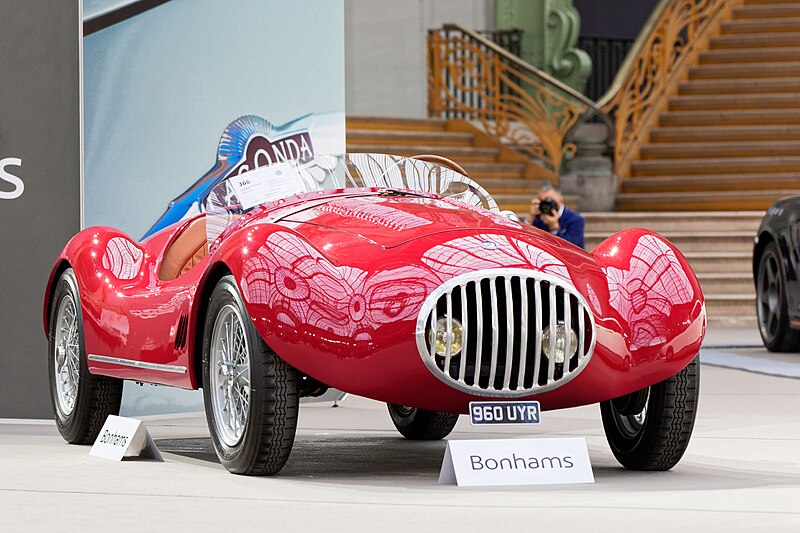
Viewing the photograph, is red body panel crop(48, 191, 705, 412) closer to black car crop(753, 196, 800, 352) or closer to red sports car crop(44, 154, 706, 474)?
red sports car crop(44, 154, 706, 474)

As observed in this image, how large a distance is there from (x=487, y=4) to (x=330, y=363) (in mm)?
19976

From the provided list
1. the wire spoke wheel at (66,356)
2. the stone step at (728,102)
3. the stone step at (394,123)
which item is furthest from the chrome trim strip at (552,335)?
the stone step at (728,102)

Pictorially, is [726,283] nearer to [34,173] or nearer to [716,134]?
[716,134]

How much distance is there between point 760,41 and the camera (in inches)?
945

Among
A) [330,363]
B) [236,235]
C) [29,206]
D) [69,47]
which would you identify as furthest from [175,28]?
[330,363]

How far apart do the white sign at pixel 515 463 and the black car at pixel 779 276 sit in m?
7.46

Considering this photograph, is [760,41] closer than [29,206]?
No

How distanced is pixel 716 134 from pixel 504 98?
291 cm

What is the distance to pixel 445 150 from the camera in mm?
21812

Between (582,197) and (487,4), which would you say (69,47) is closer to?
(582,197)

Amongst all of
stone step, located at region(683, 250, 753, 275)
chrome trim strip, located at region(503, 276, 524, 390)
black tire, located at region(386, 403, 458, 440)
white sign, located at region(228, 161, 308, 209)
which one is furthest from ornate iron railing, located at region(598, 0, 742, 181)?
chrome trim strip, located at region(503, 276, 524, 390)

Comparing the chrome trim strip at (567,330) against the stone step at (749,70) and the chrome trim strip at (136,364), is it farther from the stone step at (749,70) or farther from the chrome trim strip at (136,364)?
the stone step at (749,70)

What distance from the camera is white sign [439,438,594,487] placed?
6090 millimetres

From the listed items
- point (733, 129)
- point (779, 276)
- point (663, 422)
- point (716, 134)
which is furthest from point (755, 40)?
point (663, 422)
